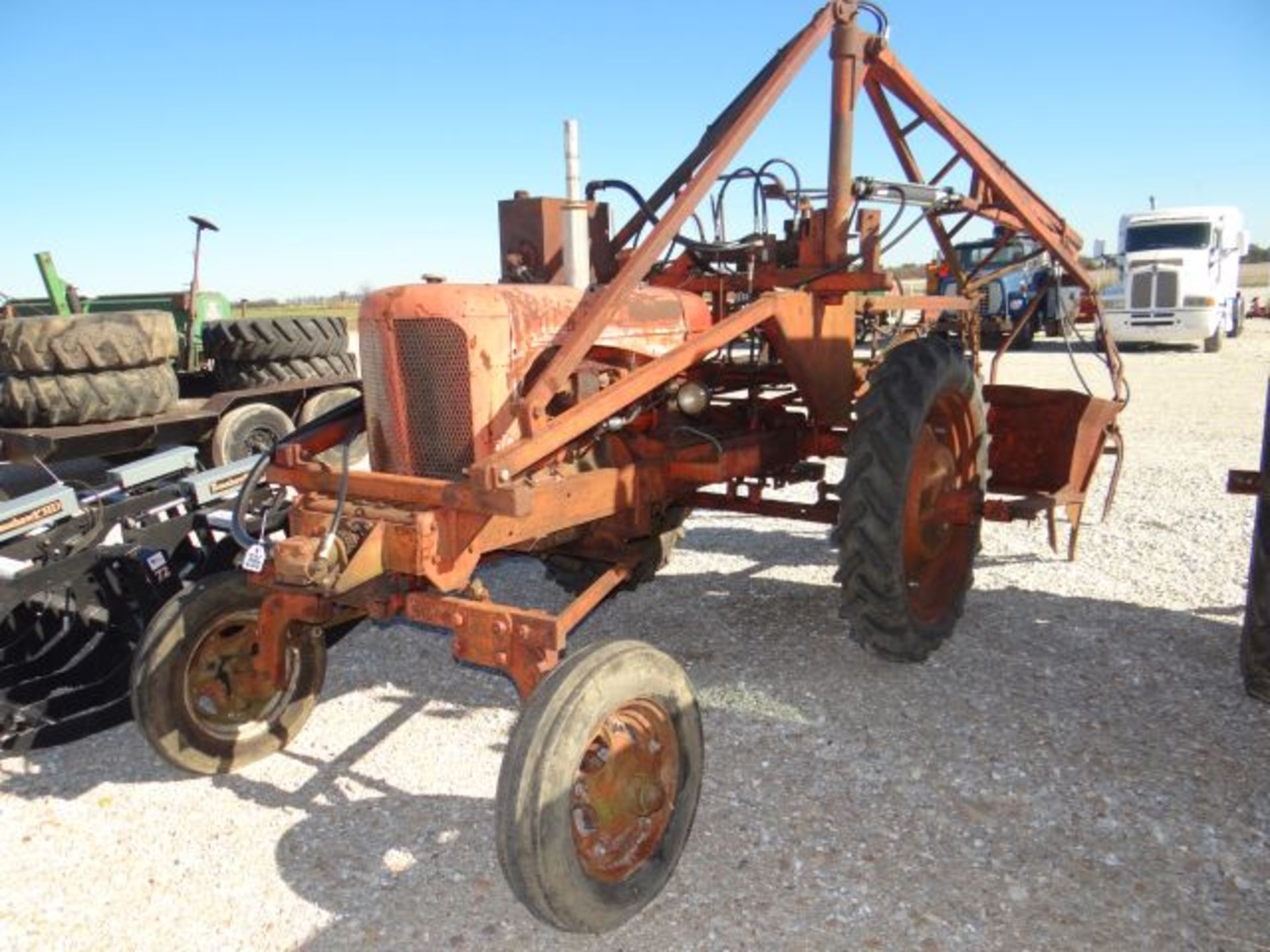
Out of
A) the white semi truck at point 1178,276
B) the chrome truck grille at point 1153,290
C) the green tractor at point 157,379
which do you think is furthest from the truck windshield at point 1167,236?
the green tractor at point 157,379

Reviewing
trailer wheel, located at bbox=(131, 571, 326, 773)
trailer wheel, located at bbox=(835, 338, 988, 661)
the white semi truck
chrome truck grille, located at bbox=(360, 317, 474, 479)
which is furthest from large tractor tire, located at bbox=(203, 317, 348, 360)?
the white semi truck

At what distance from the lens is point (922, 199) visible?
4.37 meters

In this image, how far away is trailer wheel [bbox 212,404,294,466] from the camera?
7.71m

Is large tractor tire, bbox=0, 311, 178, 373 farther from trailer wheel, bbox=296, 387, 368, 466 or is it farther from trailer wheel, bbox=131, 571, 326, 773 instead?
trailer wheel, bbox=131, 571, 326, 773

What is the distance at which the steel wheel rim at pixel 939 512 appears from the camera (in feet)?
13.4

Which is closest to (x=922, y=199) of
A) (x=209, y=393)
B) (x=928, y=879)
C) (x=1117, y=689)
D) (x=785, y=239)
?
(x=785, y=239)

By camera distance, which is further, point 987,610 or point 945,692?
point 987,610

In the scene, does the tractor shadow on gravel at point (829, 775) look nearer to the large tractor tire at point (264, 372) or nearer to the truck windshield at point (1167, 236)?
the large tractor tire at point (264, 372)

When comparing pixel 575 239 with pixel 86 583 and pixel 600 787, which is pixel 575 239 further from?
pixel 86 583

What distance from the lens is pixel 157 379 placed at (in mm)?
6945

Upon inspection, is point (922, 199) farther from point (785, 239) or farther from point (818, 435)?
point (818, 435)

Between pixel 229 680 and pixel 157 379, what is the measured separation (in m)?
4.41

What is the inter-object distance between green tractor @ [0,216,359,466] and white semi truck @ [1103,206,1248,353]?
14796 millimetres

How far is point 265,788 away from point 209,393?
6.39 meters
